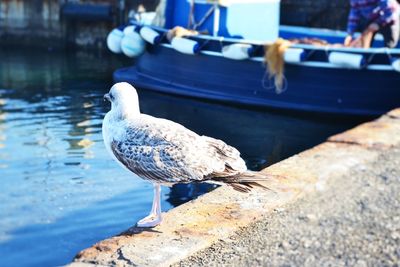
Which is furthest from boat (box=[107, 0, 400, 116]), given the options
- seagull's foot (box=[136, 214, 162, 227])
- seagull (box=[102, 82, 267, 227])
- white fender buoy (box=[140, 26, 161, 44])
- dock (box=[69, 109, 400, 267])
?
seagull's foot (box=[136, 214, 162, 227])

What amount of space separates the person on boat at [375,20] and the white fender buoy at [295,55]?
3.31ft

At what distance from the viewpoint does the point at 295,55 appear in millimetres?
10406

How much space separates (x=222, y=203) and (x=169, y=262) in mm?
1040

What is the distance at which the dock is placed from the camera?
12.5ft

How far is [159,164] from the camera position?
4.04 meters

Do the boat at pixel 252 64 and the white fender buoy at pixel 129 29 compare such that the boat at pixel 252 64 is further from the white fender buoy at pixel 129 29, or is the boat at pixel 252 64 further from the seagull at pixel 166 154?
the seagull at pixel 166 154

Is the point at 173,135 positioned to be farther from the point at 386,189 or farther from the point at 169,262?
the point at 386,189

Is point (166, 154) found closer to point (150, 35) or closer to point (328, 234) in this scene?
point (328, 234)

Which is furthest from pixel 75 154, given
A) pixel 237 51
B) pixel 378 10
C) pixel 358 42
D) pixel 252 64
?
pixel 378 10

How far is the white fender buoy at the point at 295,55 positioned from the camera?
34.1 ft

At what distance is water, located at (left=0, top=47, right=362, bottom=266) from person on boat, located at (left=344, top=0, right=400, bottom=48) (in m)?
1.40

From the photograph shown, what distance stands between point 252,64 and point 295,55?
40.0 inches

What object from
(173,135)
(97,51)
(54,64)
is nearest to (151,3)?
(97,51)

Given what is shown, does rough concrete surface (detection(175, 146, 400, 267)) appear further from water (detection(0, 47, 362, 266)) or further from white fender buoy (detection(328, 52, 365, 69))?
white fender buoy (detection(328, 52, 365, 69))
